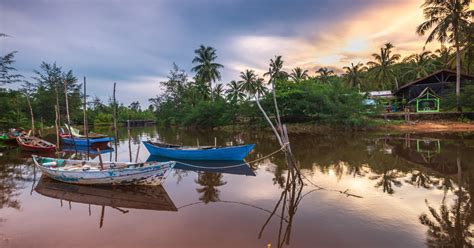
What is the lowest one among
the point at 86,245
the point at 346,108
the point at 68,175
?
the point at 86,245

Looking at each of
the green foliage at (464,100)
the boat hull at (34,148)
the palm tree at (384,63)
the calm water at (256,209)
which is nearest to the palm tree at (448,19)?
the green foliage at (464,100)

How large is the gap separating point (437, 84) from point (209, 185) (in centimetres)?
3678

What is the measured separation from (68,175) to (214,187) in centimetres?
584

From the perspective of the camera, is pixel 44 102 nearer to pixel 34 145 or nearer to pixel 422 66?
pixel 34 145

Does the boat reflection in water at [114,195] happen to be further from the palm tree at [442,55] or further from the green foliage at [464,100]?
the palm tree at [442,55]

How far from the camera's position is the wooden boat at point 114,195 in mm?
8539

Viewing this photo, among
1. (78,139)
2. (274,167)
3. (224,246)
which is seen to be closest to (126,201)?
(224,246)

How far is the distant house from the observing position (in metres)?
32.8

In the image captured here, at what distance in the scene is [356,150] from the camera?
57.9ft

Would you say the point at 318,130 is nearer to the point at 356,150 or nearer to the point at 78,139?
the point at 356,150

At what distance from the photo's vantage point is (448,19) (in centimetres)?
2836

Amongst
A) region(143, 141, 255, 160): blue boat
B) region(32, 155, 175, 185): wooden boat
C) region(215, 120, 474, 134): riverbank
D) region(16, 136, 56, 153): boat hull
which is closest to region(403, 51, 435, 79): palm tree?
region(215, 120, 474, 134): riverbank

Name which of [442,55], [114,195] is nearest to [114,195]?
[114,195]

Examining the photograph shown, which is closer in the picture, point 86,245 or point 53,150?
point 86,245
